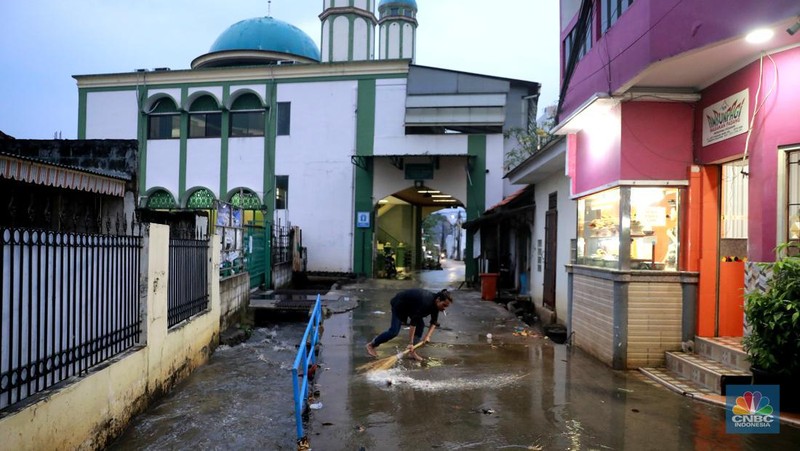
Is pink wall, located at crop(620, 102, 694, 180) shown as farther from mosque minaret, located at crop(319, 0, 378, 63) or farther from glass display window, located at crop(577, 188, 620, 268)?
mosque minaret, located at crop(319, 0, 378, 63)

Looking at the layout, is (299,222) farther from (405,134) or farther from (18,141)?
(18,141)

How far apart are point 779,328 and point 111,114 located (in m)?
26.1

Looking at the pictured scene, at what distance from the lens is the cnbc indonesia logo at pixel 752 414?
16.5 feet

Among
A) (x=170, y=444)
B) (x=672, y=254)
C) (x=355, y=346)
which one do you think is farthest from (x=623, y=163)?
(x=170, y=444)

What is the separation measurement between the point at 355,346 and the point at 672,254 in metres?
5.19

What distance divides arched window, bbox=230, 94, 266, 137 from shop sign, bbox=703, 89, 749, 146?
61.7 feet

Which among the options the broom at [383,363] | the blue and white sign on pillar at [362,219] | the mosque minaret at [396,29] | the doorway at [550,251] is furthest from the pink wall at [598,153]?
the mosque minaret at [396,29]

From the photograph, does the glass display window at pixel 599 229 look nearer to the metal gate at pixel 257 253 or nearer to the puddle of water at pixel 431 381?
the puddle of water at pixel 431 381

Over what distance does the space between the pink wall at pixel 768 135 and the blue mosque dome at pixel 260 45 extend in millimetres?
21967

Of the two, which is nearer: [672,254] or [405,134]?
[672,254]

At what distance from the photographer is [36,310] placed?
4168mm

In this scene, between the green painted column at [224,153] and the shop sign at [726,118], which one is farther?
the green painted column at [224,153]

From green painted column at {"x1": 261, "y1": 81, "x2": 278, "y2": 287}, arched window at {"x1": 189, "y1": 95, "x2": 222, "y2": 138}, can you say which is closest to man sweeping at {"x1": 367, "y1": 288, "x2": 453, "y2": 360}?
green painted column at {"x1": 261, "y1": 81, "x2": 278, "y2": 287}

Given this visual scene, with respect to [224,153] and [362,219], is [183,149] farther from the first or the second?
[362,219]
